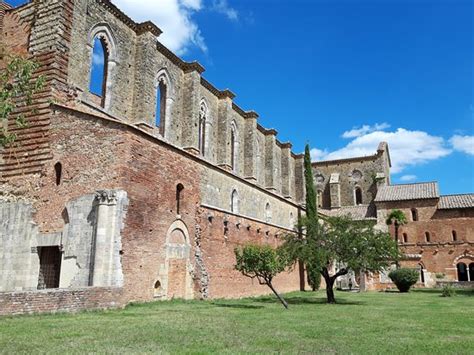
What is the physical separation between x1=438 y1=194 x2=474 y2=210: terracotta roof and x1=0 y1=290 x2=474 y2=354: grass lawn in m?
28.9

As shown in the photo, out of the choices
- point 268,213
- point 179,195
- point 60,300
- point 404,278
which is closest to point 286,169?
point 268,213

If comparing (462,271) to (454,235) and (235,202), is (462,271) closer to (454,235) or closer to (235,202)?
(454,235)

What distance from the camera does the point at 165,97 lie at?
25250mm

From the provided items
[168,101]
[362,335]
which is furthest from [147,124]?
[362,335]

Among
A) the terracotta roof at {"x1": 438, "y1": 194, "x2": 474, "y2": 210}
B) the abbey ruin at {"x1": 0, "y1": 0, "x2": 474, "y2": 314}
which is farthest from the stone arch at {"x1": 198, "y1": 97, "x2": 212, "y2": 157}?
the terracotta roof at {"x1": 438, "y1": 194, "x2": 474, "y2": 210}

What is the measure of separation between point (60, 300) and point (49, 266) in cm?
400

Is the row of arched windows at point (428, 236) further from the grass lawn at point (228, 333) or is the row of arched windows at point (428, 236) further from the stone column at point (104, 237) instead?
the stone column at point (104, 237)

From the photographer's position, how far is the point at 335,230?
1777 centimetres

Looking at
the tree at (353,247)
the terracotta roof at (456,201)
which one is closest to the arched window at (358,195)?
the terracotta roof at (456,201)

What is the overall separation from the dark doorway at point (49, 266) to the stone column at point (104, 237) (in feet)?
7.82

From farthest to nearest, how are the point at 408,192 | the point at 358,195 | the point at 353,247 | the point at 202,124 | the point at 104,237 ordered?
the point at 358,195 → the point at 408,192 → the point at 202,124 → the point at 353,247 → the point at 104,237

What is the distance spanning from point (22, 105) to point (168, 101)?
10.9 m

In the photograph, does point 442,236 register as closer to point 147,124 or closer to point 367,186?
point 367,186

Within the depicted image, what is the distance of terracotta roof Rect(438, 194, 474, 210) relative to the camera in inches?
1474
